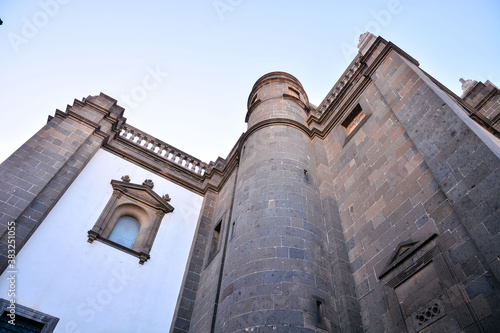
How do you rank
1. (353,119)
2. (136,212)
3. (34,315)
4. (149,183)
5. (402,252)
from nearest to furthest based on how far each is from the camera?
(402,252)
(34,315)
(353,119)
(136,212)
(149,183)

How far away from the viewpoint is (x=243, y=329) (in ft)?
21.1

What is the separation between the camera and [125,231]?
11672mm

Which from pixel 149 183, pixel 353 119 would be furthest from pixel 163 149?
pixel 353 119

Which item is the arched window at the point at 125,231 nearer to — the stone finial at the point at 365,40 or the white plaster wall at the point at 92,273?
the white plaster wall at the point at 92,273

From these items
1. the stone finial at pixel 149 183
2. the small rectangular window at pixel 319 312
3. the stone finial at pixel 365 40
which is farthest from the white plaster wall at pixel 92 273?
the stone finial at pixel 365 40

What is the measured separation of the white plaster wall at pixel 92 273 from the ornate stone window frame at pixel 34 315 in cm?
12

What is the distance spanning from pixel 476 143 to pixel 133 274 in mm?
9154

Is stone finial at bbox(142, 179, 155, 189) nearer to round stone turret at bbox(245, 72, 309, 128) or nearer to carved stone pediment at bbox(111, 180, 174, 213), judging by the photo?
carved stone pediment at bbox(111, 180, 174, 213)

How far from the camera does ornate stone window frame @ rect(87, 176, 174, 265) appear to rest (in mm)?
10758

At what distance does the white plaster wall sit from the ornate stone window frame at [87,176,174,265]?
187 mm

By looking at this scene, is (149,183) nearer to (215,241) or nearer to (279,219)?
(215,241)

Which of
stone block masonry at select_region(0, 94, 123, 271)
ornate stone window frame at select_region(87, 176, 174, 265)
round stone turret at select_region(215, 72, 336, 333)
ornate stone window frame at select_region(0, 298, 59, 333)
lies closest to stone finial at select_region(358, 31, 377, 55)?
round stone turret at select_region(215, 72, 336, 333)

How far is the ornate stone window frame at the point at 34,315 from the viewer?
803 centimetres

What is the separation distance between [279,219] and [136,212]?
606 cm
